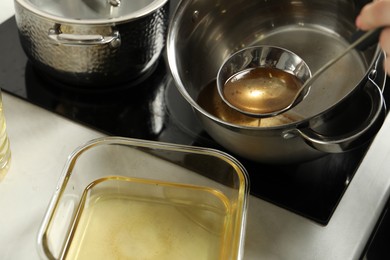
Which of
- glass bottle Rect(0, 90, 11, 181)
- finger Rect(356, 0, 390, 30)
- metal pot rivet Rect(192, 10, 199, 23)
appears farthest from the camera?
metal pot rivet Rect(192, 10, 199, 23)

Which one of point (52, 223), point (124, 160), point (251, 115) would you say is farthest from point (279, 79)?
point (52, 223)

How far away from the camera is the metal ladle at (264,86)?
667 millimetres

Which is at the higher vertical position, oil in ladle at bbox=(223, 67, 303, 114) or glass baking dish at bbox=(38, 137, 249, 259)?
oil in ladle at bbox=(223, 67, 303, 114)

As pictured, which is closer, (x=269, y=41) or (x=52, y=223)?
(x=52, y=223)

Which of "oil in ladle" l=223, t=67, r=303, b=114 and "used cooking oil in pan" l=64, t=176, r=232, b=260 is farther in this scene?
"oil in ladle" l=223, t=67, r=303, b=114

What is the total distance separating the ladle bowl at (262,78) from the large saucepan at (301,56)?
2 centimetres

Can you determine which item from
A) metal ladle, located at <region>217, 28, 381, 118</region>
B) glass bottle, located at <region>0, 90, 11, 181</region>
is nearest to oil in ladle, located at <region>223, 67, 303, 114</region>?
metal ladle, located at <region>217, 28, 381, 118</region>

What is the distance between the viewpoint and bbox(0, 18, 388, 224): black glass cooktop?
63cm

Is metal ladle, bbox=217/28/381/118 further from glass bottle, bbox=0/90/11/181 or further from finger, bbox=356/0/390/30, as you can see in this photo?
glass bottle, bbox=0/90/11/181

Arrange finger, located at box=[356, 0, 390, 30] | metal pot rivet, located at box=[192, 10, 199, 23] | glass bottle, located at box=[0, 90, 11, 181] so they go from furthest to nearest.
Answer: metal pot rivet, located at box=[192, 10, 199, 23]
glass bottle, located at box=[0, 90, 11, 181]
finger, located at box=[356, 0, 390, 30]

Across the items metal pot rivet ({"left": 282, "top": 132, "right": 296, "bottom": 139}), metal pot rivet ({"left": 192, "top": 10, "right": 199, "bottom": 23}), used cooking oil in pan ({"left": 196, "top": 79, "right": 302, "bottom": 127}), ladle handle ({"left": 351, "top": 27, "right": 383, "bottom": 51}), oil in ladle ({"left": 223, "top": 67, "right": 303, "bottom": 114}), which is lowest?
used cooking oil in pan ({"left": 196, "top": 79, "right": 302, "bottom": 127})

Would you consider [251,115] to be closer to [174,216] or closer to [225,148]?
[225,148]

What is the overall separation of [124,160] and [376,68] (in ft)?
0.97

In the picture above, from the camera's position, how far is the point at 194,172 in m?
0.63
